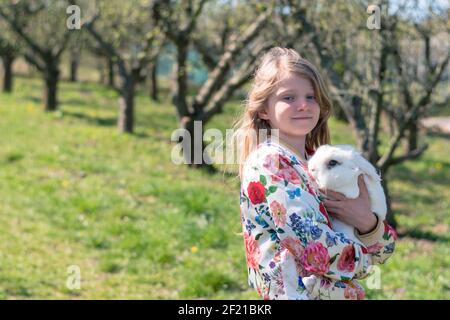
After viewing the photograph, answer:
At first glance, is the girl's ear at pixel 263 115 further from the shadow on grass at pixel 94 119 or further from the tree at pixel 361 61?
the shadow on grass at pixel 94 119

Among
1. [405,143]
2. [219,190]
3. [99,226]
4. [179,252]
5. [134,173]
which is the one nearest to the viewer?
[179,252]

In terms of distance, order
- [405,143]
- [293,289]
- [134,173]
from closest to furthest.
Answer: [293,289] → [134,173] → [405,143]

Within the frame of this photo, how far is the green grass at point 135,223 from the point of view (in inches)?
250

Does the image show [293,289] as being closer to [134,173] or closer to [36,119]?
[134,173]

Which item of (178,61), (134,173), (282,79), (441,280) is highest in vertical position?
(178,61)

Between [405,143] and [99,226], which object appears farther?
[405,143]

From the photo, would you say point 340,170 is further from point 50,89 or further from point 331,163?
point 50,89

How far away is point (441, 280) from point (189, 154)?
18.4 ft

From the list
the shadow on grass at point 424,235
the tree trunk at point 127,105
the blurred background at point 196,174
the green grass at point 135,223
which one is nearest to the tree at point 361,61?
the blurred background at point 196,174

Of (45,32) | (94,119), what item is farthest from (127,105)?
(45,32)

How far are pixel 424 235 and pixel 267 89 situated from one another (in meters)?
6.15

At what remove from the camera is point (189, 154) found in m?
11.3

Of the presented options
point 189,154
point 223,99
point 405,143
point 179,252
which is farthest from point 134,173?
point 405,143

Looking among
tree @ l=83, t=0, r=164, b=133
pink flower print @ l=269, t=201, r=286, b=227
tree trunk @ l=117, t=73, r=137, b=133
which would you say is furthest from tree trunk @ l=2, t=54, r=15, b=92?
pink flower print @ l=269, t=201, r=286, b=227
